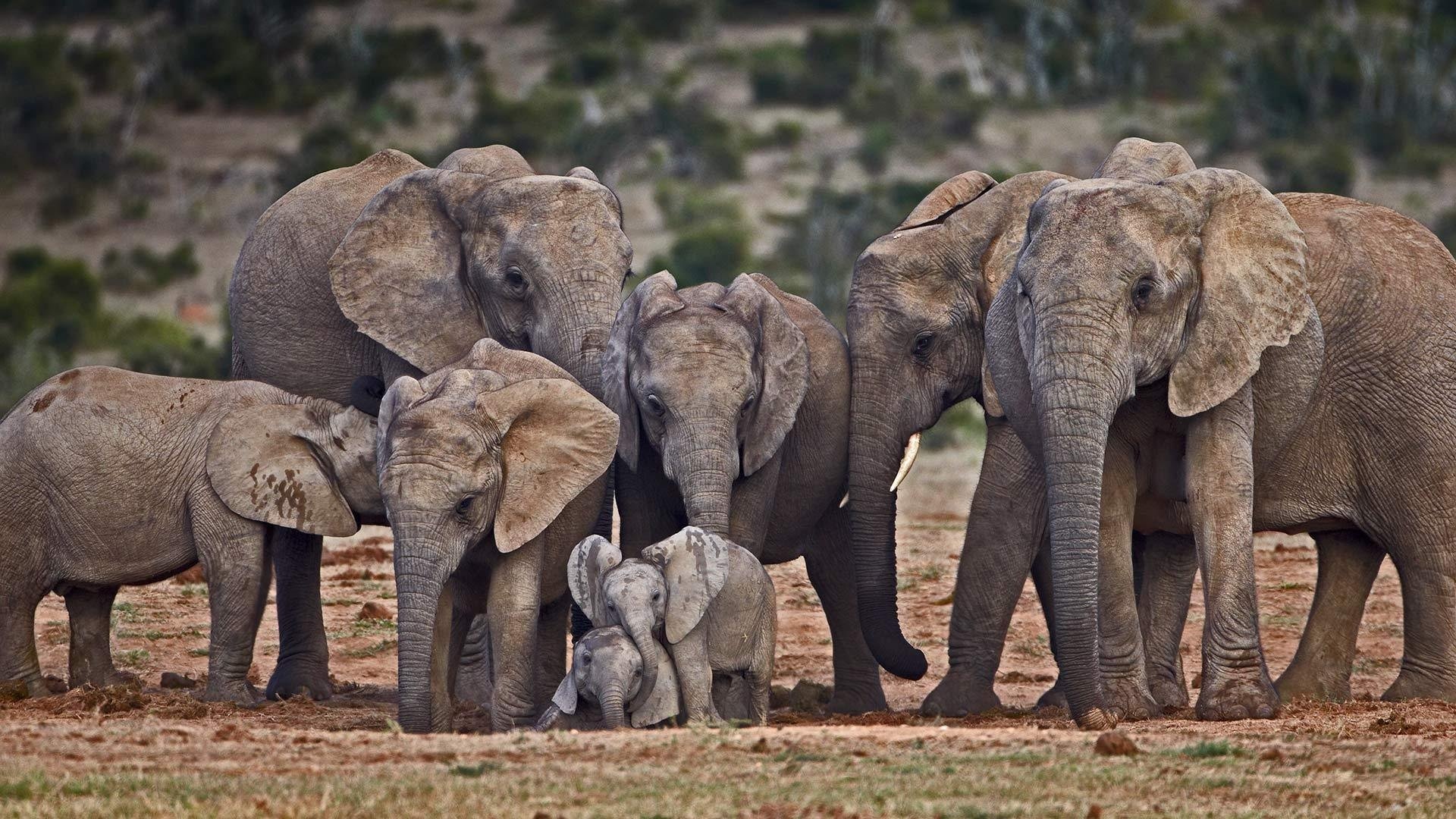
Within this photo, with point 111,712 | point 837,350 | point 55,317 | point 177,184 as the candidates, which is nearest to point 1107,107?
point 177,184

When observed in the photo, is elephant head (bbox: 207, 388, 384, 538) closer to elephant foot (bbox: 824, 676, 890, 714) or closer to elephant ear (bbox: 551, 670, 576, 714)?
elephant ear (bbox: 551, 670, 576, 714)

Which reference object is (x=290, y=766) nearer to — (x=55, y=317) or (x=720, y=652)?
(x=720, y=652)

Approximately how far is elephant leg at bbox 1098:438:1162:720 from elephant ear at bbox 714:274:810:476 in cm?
152

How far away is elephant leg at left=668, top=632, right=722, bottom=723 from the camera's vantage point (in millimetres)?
9258

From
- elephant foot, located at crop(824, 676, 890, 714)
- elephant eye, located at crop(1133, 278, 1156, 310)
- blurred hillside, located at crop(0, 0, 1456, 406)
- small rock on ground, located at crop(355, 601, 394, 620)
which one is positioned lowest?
elephant foot, located at crop(824, 676, 890, 714)

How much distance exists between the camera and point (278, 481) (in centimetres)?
1052

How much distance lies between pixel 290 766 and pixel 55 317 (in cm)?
2487

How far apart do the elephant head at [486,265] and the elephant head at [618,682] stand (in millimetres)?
1957

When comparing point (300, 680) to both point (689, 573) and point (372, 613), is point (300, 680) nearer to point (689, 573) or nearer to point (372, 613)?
point (372, 613)

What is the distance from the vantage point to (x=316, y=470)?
1057 cm

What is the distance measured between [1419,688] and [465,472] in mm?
4559

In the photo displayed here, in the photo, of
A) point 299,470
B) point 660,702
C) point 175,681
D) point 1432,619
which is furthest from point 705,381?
point 1432,619

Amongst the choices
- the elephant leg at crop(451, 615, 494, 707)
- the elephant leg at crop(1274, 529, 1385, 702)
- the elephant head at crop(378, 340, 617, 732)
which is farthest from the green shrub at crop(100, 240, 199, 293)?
the elephant leg at crop(1274, 529, 1385, 702)

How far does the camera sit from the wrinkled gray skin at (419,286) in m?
11.1
